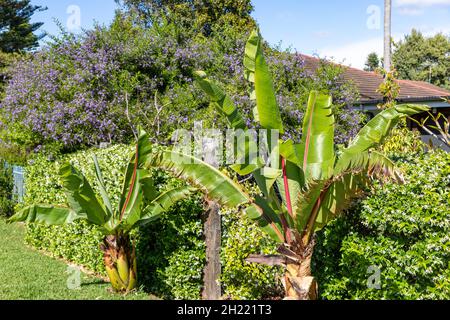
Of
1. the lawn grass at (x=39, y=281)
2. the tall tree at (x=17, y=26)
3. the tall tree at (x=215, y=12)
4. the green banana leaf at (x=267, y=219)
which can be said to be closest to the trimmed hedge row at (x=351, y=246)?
the green banana leaf at (x=267, y=219)

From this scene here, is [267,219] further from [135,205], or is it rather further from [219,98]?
[135,205]

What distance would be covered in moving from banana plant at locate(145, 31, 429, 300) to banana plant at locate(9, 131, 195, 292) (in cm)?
132

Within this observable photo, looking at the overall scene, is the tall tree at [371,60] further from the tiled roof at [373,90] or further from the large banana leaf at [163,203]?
the large banana leaf at [163,203]

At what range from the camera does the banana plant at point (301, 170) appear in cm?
524

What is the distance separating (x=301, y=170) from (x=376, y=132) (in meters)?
0.89

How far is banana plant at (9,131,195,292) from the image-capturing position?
6801mm

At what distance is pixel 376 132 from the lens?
210 inches

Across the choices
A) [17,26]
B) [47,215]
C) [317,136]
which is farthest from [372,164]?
[17,26]

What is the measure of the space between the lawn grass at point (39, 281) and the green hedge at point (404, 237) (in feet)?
10.9

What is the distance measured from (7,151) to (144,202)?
10.2 meters

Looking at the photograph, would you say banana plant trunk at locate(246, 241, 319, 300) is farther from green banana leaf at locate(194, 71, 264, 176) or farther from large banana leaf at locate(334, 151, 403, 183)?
large banana leaf at locate(334, 151, 403, 183)

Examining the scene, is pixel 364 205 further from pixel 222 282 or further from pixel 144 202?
pixel 144 202

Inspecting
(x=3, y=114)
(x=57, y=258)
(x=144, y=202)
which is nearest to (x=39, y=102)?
(x=3, y=114)

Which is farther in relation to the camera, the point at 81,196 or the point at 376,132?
the point at 81,196
